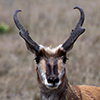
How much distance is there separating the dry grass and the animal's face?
3.38m

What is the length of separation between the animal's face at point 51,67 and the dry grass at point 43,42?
3.38m

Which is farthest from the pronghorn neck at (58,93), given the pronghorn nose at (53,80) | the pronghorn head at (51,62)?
the pronghorn nose at (53,80)

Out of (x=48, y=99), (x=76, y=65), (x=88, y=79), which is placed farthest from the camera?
(x=76, y=65)


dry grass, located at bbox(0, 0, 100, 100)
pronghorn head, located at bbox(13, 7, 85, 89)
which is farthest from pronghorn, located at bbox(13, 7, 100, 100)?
dry grass, located at bbox(0, 0, 100, 100)

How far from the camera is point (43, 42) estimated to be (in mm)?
9773

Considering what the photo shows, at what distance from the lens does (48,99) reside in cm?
354

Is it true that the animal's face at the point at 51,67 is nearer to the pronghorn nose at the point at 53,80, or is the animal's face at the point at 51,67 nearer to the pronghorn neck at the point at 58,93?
the pronghorn nose at the point at 53,80

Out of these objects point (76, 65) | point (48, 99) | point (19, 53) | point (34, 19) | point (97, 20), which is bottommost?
point (48, 99)

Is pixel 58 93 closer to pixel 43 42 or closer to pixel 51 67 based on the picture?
pixel 51 67

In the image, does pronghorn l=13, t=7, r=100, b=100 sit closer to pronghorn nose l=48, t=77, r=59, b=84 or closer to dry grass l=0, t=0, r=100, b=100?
pronghorn nose l=48, t=77, r=59, b=84

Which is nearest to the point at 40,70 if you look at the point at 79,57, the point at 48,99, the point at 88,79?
the point at 48,99

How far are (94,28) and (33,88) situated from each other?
504 cm

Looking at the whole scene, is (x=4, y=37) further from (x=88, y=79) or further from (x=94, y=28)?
(x=88, y=79)

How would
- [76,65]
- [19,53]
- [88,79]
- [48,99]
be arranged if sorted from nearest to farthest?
[48,99] → [88,79] → [76,65] → [19,53]
